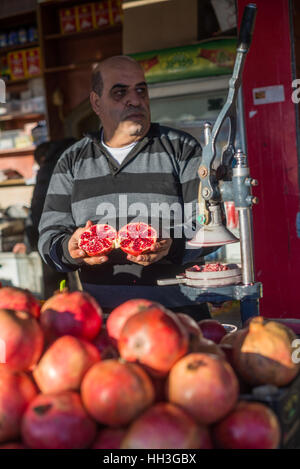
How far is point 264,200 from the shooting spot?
380 centimetres

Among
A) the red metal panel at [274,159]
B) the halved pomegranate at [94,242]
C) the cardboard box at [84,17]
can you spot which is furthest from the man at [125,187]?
the cardboard box at [84,17]

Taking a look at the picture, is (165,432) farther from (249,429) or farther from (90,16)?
(90,16)

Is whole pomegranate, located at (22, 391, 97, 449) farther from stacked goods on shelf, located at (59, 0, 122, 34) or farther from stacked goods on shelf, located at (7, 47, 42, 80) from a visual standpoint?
stacked goods on shelf, located at (7, 47, 42, 80)

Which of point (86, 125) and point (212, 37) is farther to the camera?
point (86, 125)

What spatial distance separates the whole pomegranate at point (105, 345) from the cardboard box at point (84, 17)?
543 cm

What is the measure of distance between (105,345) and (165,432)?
1.18 feet

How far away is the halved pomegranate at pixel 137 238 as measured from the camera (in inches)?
75.9

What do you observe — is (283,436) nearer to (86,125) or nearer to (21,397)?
(21,397)

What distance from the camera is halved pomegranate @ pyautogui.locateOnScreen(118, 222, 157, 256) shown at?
6.33 ft

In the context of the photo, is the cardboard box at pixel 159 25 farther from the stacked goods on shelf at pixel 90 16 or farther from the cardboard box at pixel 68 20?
the cardboard box at pixel 68 20

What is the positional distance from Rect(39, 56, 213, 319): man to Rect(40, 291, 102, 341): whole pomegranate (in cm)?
90

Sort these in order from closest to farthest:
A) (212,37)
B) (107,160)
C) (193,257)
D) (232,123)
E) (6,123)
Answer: (232,123) → (193,257) → (107,160) → (212,37) → (6,123)
